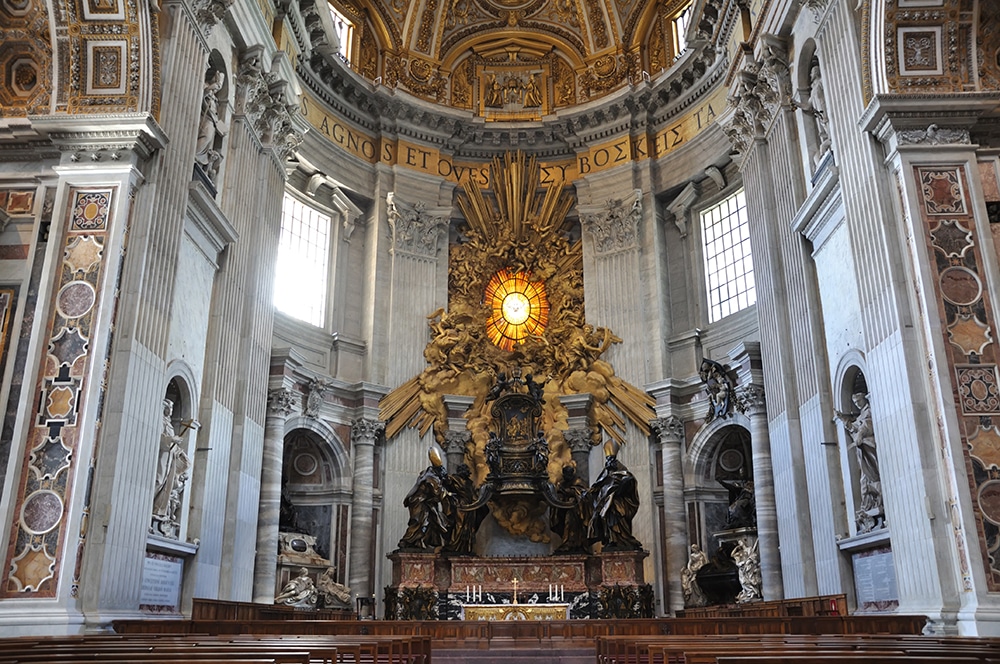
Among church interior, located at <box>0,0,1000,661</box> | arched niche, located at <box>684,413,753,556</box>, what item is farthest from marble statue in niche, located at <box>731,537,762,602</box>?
arched niche, located at <box>684,413,753,556</box>

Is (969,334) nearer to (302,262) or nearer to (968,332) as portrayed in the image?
(968,332)

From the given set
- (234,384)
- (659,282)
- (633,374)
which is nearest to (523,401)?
(633,374)

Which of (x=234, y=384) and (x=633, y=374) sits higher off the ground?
(x=633, y=374)

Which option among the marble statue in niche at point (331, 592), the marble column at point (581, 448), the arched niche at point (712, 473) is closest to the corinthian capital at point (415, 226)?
the marble column at point (581, 448)

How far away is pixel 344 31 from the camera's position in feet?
67.9

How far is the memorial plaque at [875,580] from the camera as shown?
1013 centimetres

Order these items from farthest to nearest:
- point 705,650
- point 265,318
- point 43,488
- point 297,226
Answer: point 297,226 < point 265,318 < point 43,488 < point 705,650

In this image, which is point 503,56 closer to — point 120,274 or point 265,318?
point 265,318

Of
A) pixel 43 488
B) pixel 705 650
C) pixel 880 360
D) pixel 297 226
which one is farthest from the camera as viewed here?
pixel 297 226

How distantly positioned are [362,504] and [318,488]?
1003 mm

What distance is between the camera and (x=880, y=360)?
9.75 meters

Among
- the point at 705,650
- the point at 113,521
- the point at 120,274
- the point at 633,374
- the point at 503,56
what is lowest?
the point at 705,650

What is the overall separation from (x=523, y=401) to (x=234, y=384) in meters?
7.10

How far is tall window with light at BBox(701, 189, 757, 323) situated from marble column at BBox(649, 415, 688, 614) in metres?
2.64
